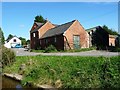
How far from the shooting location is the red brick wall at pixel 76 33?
129ft

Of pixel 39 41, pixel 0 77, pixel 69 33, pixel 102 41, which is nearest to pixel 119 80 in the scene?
pixel 0 77

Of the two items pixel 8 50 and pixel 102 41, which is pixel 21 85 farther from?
pixel 102 41

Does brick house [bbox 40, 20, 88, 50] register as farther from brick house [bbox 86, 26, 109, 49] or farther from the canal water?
the canal water

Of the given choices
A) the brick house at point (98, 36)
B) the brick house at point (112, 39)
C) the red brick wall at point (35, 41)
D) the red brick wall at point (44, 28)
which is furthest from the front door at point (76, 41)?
the red brick wall at point (35, 41)

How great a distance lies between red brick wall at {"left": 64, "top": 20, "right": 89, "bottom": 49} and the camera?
129 ft

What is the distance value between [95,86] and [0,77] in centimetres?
702

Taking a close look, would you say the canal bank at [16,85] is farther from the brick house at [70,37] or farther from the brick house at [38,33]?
the brick house at [38,33]

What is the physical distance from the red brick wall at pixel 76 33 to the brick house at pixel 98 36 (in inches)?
81.8

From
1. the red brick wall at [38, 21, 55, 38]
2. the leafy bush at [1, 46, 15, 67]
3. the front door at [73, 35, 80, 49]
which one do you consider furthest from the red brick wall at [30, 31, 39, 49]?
the leafy bush at [1, 46, 15, 67]

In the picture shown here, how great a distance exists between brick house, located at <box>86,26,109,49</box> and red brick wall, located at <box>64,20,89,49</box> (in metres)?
2.08

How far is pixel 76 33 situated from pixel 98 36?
579cm

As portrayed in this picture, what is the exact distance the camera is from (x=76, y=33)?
1606 inches

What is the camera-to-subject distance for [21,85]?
1191cm

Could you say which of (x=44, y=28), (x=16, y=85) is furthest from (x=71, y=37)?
(x=16, y=85)
